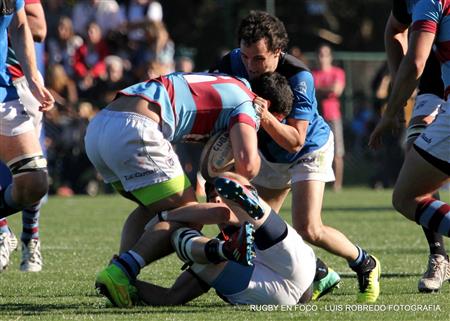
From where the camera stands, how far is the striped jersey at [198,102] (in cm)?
586

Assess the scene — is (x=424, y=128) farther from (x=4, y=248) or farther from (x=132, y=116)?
(x=4, y=248)

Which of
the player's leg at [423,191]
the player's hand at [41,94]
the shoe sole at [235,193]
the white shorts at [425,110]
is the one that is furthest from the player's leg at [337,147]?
the shoe sole at [235,193]

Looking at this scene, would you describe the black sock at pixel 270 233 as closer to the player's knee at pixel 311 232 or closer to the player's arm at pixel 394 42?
the player's knee at pixel 311 232

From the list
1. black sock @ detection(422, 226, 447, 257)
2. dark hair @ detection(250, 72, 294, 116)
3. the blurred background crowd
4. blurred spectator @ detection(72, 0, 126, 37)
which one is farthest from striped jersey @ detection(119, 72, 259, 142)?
blurred spectator @ detection(72, 0, 126, 37)

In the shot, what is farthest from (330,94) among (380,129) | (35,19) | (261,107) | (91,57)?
(261,107)

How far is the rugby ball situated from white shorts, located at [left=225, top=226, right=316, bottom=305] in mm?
447

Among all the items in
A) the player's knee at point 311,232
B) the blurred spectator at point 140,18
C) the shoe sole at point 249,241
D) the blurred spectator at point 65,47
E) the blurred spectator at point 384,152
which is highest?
the shoe sole at point 249,241

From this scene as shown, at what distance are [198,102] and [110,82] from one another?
11.4 meters

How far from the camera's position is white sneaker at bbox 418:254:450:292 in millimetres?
6652

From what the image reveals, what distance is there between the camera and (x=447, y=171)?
19.6ft

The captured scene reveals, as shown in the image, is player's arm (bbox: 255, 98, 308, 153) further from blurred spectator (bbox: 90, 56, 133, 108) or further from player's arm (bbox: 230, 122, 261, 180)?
blurred spectator (bbox: 90, 56, 133, 108)

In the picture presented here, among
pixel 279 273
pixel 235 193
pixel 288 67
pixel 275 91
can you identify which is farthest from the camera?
pixel 288 67

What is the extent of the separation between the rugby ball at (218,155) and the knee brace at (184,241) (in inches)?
12.3

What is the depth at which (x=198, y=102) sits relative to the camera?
232 inches
